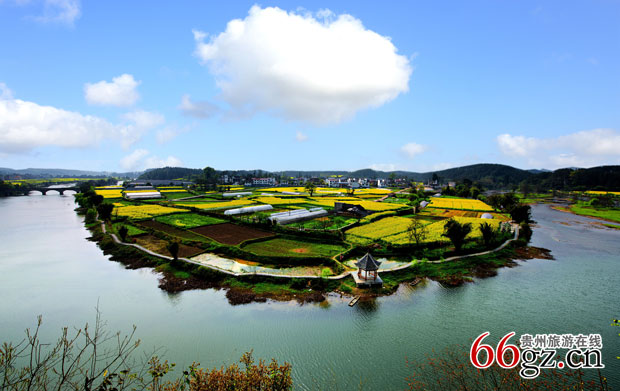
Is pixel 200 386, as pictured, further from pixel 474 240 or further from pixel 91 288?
pixel 474 240

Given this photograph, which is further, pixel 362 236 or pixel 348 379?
pixel 362 236

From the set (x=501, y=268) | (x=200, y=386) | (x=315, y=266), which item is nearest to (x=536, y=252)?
(x=501, y=268)

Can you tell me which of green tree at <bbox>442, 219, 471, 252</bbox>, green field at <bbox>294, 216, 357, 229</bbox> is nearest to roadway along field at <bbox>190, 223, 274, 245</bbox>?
green field at <bbox>294, 216, 357, 229</bbox>

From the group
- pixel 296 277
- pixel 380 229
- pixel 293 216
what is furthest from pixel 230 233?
pixel 380 229

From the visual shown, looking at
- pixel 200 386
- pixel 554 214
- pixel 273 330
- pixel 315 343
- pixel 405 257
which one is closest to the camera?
pixel 200 386

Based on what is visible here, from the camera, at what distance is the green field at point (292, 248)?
27.1 metres

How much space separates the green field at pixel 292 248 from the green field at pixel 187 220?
45.7ft

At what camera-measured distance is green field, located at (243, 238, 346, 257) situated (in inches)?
1068

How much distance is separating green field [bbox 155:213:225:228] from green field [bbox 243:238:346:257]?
13.9 metres

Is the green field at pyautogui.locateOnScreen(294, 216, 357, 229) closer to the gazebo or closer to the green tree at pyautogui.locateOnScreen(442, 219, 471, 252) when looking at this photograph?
the green tree at pyautogui.locateOnScreen(442, 219, 471, 252)

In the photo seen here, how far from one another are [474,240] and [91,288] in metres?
38.3

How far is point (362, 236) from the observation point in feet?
111

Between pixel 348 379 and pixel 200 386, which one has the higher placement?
pixel 200 386

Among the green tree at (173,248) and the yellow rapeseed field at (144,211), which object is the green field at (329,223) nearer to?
the green tree at (173,248)
